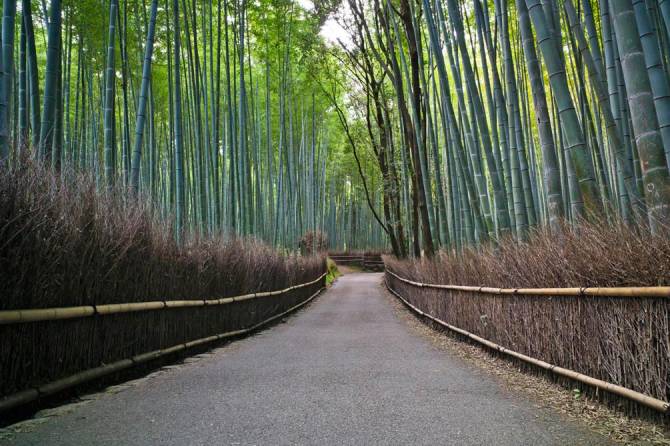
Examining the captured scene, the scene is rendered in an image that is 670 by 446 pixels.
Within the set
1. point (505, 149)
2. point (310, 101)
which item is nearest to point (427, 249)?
point (505, 149)

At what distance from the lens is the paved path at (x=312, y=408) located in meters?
1.96

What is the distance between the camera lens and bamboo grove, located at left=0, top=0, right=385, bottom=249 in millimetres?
4000

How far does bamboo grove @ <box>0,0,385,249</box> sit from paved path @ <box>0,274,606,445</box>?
4.33 ft

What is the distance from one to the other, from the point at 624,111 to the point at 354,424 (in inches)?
130

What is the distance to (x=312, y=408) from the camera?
240cm

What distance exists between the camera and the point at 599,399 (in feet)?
7.68

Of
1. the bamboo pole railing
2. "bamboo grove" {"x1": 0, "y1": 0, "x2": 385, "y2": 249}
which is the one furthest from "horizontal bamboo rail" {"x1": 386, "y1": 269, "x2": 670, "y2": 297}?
"bamboo grove" {"x1": 0, "y1": 0, "x2": 385, "y2": 249}

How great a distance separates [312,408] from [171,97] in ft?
20.0

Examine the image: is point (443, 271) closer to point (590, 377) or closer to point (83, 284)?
point (590, 377)

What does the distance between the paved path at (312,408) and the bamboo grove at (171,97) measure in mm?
1320

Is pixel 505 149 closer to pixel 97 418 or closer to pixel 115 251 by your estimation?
pixel 115 251

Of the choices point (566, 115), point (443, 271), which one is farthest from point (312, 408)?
point (443, 271)

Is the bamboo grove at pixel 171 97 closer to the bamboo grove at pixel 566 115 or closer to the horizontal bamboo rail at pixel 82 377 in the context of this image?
the horizontal bamboo rail at pixel 82 377

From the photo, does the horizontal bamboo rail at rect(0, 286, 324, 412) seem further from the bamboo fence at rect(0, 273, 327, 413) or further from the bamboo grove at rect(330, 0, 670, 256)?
the bamboo grove at rect(330, 0, 670, 256)
